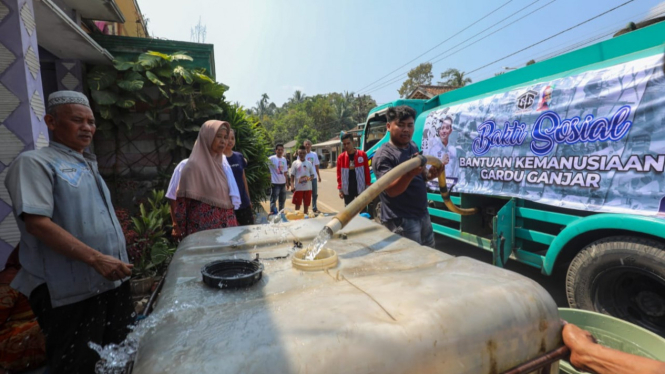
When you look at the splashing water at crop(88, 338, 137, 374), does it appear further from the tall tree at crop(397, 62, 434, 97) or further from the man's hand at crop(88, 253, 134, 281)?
the tall tree at crop(397, 62, 434, 97)

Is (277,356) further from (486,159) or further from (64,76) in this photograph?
(64,76)

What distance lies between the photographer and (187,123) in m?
5.95

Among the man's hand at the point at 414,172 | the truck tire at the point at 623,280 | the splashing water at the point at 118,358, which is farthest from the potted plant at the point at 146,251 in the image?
the truck tire at the point at 623,280

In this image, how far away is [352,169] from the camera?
19.5 feet

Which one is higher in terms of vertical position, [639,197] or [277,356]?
[639,197]

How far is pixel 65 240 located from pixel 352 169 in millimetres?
4722

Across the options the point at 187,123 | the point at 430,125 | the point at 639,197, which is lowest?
the point at 639,197

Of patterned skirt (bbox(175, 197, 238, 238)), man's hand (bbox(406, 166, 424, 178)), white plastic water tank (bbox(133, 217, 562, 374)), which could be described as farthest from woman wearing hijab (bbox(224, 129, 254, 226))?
white plastic water tank (bbox(133, 217, 562, 374))

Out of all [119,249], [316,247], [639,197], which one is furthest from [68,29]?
[639,197]

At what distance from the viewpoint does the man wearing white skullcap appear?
1541 millimetres

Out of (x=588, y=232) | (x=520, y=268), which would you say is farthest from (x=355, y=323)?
(x=520, y=268)

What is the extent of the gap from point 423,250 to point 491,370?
80cm

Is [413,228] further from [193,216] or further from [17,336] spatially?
[17,336]

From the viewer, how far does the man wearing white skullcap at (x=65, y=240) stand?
154 cm
